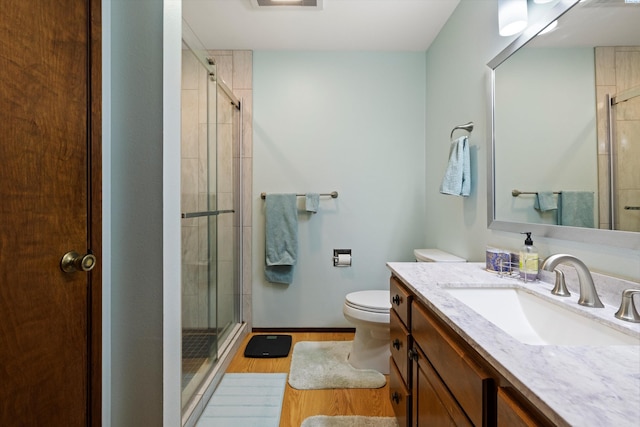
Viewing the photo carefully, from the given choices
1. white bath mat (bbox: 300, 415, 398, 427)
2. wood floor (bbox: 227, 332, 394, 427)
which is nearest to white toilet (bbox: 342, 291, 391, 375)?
wood floor (bbox: 227, 332, 394, 427)

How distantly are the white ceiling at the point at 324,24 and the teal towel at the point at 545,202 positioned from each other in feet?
4.66

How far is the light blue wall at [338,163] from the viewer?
2385 mm

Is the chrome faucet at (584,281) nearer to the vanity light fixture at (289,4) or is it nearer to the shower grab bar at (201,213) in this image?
the shower grab bar at (201,213)

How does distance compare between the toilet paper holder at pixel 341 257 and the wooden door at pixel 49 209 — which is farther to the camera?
the toilet paper holder at pixel 341 257

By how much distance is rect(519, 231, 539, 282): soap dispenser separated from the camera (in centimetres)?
111

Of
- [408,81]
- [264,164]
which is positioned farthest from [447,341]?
[408,81]

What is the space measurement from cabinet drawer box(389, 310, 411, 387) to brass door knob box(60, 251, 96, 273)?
1.14 m

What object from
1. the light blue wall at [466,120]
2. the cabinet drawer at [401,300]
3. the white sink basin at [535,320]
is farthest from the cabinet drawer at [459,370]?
the light blue wall at [466,120]

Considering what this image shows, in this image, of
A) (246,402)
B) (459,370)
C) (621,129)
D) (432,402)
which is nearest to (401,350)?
(432,402)

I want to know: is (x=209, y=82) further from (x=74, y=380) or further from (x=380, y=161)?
(x=74, y=380)

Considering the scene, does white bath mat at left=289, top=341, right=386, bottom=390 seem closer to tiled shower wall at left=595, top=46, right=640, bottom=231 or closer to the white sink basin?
the white sink basin

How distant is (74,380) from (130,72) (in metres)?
0.98

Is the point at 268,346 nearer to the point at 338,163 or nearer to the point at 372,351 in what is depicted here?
the point at 372,351

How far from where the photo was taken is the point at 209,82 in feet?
5.92
